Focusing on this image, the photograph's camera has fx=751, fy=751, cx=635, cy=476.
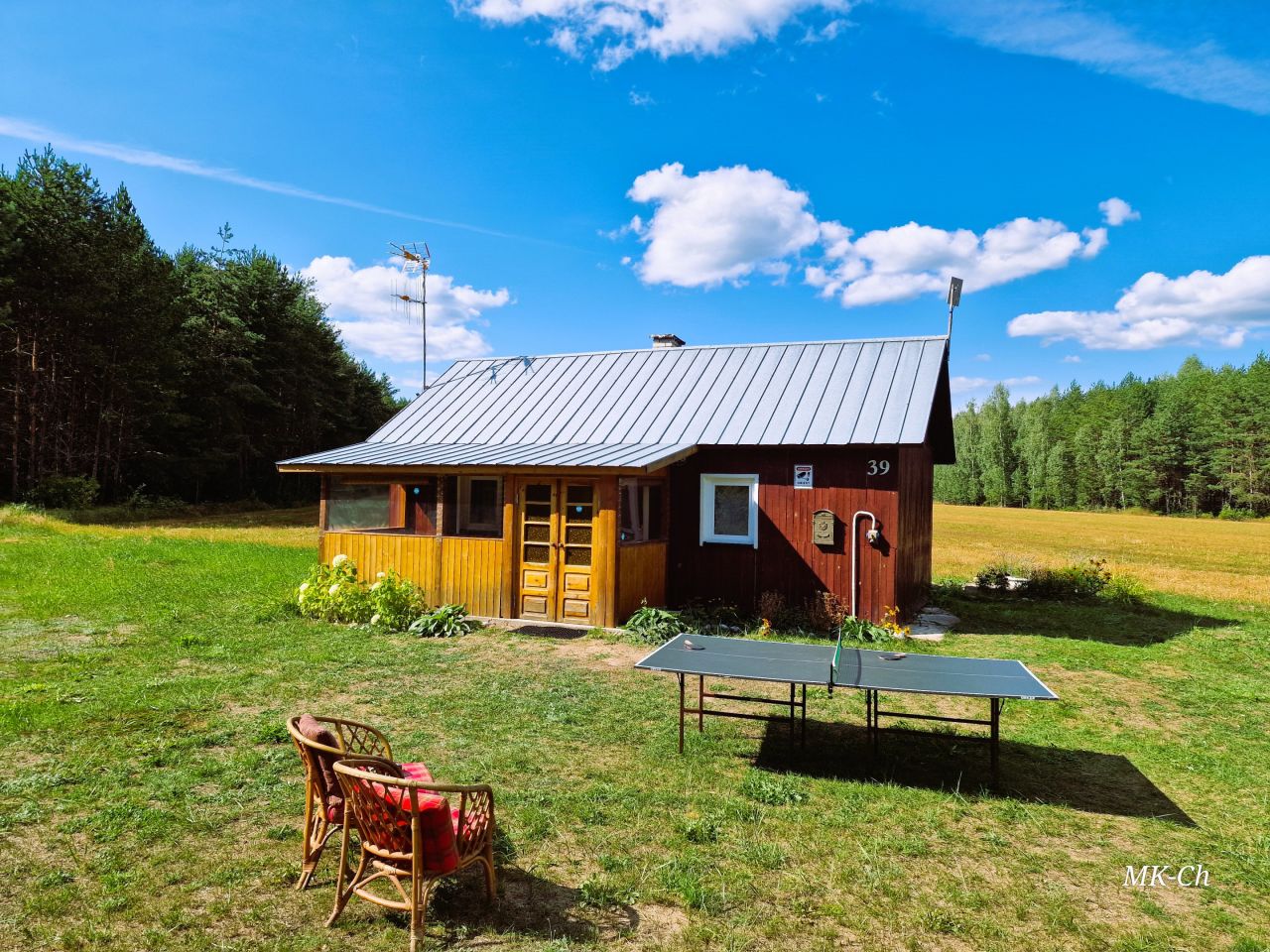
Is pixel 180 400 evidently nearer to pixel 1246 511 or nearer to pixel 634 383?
pixel 634 383

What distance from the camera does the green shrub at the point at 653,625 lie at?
1106 cm

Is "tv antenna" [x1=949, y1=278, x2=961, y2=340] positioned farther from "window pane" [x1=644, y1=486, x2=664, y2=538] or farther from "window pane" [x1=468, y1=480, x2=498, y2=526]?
"window pane" [x1=468, y1=480, x2=498, y2=526]

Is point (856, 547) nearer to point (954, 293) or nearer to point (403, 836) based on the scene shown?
point (954, 293)

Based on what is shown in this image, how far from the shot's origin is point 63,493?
28156mm

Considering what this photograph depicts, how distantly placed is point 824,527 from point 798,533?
1.60 ft

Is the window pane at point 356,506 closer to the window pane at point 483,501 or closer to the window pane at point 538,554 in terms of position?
the window pane at point 483,501

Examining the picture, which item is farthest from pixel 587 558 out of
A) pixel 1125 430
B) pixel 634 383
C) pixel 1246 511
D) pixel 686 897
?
pixel 1125 430

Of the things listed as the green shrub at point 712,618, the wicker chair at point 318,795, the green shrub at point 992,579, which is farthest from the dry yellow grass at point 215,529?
the wicker chair at point 318,795

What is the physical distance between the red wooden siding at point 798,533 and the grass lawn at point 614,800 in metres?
2.12

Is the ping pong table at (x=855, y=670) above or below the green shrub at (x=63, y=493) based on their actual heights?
below

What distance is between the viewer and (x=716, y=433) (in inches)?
525

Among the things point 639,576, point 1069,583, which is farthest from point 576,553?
point 1069,583

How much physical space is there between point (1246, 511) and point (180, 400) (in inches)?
Result: 2877

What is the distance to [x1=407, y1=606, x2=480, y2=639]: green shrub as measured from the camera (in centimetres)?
1127
